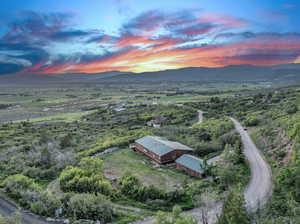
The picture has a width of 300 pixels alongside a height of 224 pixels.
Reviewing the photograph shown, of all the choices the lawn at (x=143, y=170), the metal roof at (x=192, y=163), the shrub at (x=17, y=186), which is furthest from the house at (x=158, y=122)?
the shrub at (x=17, y=186)

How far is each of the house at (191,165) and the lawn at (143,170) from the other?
906 mm

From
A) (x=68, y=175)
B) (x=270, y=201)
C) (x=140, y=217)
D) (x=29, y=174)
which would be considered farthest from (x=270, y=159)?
(x=29, y=174)

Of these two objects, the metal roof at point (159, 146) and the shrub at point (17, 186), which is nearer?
the shrub at point (17, 186)

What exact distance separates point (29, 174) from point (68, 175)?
9.58m

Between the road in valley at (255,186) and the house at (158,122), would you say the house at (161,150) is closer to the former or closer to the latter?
the road in valley at (255,186)

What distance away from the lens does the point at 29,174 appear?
124ft

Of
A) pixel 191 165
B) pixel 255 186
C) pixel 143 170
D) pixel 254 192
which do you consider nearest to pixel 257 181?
pixel 255 186

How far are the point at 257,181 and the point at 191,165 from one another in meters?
10.3

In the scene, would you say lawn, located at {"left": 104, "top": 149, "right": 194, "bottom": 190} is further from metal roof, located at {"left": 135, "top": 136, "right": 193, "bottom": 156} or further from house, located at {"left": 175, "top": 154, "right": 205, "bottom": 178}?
metal roof, located at {"left": 135, "top": 136, "right": 193, "bottom": 156}

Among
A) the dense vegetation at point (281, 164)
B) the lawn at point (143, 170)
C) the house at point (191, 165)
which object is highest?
the dense vegetation at point (281, 164)

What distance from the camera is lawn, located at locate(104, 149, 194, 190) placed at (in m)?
35.0

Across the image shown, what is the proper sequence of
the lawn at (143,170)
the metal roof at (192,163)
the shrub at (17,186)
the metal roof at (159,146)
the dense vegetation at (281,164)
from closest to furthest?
the dense vegetation at (281,164) < the shrub at (17,186) < the lawn at (143,170) < the metal roof at (192,163) < the metal roof at (159,146)

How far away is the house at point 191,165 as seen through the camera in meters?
35.4

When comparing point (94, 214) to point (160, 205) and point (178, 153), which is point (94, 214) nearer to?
point (160, 205)
